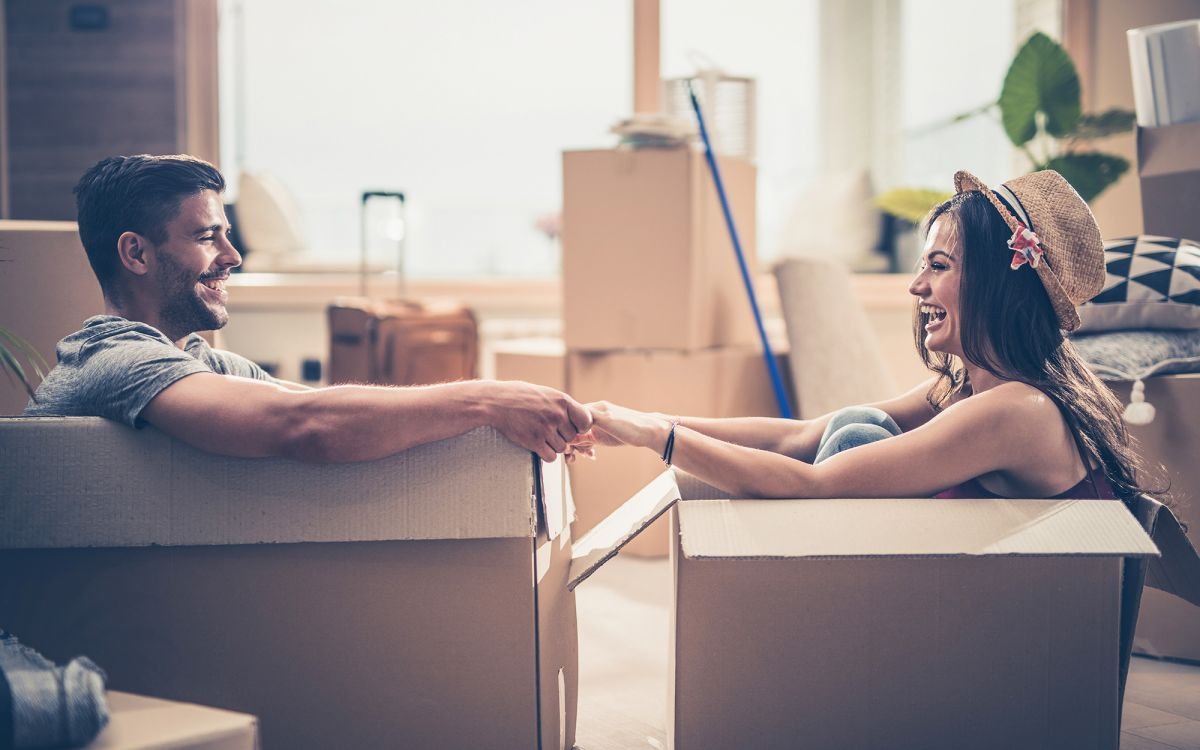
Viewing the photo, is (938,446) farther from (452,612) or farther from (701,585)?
(452,612)

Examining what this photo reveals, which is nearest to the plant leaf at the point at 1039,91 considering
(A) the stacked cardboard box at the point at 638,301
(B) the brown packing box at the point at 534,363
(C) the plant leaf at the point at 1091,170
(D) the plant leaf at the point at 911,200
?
(C) the plant leaf at the point at 1091,170

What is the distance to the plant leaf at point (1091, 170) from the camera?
3355mm

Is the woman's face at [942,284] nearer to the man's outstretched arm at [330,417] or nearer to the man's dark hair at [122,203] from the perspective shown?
the man's outstretched arm at [330,417]

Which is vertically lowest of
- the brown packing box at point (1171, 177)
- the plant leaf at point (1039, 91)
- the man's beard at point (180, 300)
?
the man's beard at point (180, 300)

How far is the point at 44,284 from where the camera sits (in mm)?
1578

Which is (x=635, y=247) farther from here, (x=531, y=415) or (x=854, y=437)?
(x=531, y=415)

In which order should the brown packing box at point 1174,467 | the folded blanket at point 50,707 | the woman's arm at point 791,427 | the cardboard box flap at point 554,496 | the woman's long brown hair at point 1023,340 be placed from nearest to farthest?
the folded blanket at point 50,707 → the cardboard box flap at point 554,496 → the woman's long brown hair at point 1023,340 → the woman's arm at point 791,427 → the brown packing box at point 1174,467

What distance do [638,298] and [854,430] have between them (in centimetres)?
152

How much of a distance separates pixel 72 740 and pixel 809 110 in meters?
5.44

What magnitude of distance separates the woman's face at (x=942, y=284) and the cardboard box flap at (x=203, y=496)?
62cm

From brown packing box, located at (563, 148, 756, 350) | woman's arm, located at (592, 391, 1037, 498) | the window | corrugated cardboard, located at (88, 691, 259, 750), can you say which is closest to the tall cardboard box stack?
brown packing box, located at (563, 148, 756, 350)

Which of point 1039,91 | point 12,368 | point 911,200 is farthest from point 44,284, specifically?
point 1039,91

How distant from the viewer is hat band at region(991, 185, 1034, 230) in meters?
1.29

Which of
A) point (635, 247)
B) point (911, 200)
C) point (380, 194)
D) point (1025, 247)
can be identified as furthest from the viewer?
point (380, 194)
